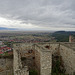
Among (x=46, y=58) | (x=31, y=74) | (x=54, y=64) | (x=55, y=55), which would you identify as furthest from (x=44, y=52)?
(x=55, y=55)

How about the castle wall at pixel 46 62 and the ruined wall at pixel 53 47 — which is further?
the ruined wall at pixel 53 47

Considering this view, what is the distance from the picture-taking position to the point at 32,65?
12.3 metres

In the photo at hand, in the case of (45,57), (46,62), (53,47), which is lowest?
(46,62)

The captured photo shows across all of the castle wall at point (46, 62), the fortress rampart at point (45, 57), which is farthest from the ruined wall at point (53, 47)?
the castle wall at point (46, 62)

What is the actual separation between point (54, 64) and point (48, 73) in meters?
4.15

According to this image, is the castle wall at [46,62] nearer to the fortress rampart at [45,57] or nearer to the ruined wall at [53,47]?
the fortress rampart at [45,57]

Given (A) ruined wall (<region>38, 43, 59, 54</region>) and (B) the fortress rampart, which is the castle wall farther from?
(A) ruined wall (<region>38, 43, 59, 54</region>)

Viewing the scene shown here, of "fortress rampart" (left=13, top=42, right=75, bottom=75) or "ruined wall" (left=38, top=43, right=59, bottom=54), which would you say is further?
"ruined wall" (left=38, top=43, right=59, bottom=54)

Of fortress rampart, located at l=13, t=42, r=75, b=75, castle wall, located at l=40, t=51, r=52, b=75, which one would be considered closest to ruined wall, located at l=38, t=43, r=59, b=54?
fortress rampart, located at l=13, t=42, r=75, b=75

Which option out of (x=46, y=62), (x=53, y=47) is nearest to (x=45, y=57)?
(x=46, y=62)

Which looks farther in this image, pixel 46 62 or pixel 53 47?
pixel 53 47

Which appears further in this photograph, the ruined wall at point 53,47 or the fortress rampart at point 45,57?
the ruined wall at point 53,47

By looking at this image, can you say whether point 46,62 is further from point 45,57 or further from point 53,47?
point 53,47

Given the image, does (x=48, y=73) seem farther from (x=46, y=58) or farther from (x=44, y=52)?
(x=44, y=52)
